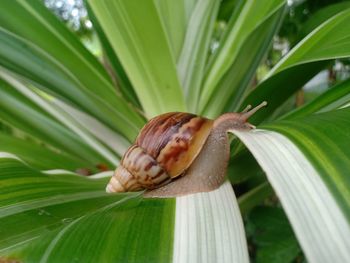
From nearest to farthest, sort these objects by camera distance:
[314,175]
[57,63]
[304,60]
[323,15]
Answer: [314,175] → [304,60] → [57,63] → [323,15]

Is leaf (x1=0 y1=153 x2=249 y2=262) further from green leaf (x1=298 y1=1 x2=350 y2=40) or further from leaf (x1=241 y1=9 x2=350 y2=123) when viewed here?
green leaf (x1=298 y1=1 x2=350 y2=40)

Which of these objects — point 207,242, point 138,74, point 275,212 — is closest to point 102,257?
point 207,242

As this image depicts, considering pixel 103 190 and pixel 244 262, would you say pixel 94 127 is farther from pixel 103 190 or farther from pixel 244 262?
pixel 244 262

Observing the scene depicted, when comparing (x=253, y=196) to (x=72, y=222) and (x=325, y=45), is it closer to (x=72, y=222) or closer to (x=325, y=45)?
(x=325, y=45)

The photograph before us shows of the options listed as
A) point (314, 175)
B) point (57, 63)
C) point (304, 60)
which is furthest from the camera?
point (57, 63)

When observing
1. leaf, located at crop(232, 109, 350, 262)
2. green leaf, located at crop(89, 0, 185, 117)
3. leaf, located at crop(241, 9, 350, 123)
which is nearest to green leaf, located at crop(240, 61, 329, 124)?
leaf, located at crop(241, 9, 350, 123)

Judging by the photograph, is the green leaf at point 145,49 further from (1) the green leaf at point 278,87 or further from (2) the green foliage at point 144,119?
(1) the green leaf at point 278,87

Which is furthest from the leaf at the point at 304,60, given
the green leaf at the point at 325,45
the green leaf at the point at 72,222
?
the green leaf at the point at 72,222

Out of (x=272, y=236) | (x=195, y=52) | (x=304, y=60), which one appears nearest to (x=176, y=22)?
(x=195, y=52)
